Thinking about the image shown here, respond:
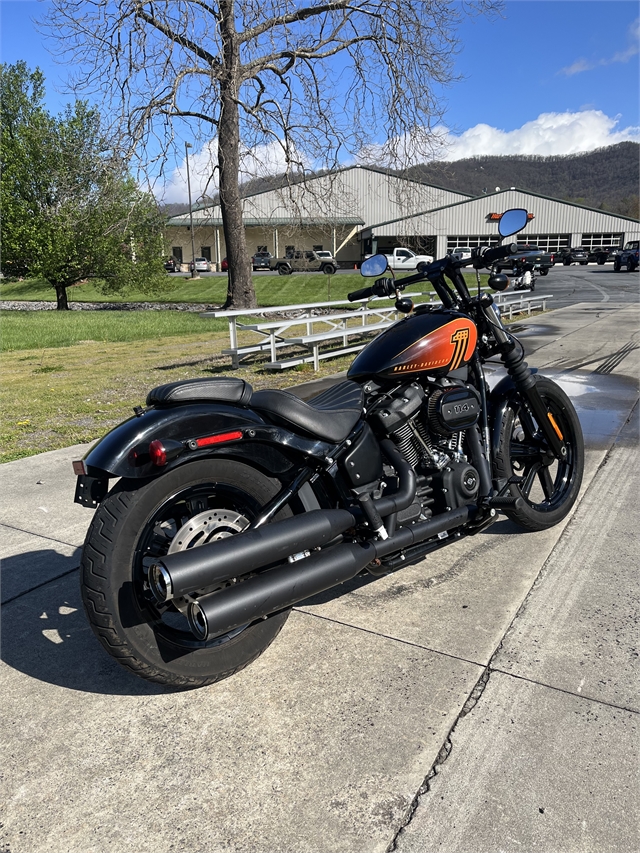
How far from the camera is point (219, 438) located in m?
2.50

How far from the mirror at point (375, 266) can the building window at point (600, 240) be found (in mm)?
62391

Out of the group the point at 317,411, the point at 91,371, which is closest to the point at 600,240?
the point at 91,371

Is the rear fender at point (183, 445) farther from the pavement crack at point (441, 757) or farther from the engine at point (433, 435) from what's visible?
the pavement crack at point (441, 757)

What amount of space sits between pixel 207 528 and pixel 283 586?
379 millimetres

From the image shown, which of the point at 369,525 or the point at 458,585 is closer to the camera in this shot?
the point at 369,525

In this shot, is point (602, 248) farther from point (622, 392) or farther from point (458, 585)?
point (458, 585)

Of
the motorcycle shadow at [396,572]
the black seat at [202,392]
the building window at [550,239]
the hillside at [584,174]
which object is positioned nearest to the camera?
the black seat at [202,392]

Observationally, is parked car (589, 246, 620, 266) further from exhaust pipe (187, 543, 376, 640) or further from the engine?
exhaust pipe (187, 543, 376, 640)

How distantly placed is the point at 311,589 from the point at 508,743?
2.87ft

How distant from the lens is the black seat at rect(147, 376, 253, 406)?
8.38 feet

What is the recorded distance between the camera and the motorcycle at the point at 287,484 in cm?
233

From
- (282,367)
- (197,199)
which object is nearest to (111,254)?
(197,199)

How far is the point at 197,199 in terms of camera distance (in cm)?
1540

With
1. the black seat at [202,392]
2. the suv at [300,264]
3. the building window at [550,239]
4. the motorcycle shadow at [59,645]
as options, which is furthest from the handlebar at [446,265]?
the building window at [550,239]
